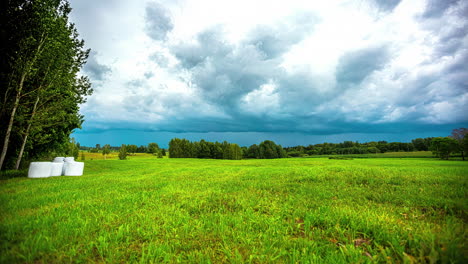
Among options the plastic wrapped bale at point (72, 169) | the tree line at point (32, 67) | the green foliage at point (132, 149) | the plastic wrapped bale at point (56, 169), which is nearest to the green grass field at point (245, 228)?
the plastic wrapped bale at point (56, 169)

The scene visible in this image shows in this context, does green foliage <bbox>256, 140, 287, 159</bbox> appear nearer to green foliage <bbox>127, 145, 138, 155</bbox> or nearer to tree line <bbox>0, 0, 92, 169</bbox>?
green foliage <bbox>127, 145, 138, 155</bbox>

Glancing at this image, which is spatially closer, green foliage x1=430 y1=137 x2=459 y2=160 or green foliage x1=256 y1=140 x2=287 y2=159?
green foliage x1=430 y1=137 x2=459 y2=160

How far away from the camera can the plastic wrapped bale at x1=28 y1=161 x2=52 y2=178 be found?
12719mm

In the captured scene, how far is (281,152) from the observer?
104875 millimetres

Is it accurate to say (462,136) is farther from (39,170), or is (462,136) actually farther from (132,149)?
(132,149)

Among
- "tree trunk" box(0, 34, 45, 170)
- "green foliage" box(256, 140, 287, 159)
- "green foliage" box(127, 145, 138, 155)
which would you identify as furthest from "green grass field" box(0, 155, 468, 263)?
"green foliage" box(127, 145, 138, 155)

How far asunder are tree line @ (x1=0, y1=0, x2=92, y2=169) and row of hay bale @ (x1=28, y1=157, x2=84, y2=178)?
262cm

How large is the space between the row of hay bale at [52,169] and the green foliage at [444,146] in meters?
82.6

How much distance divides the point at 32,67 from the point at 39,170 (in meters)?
7.90

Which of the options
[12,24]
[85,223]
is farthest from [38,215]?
[12,24]

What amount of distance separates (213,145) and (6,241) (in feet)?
319

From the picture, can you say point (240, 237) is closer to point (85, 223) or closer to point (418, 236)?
point (418, 236)

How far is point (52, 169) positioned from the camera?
1372 centimetres

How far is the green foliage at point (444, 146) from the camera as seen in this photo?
51.4m
